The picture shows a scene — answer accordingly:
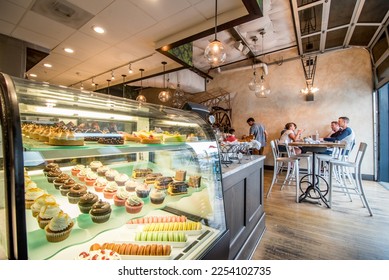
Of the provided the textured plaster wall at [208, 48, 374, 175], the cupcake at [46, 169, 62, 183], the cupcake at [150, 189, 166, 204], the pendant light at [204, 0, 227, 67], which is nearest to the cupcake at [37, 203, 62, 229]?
the cupcake at [46, 169, 62, 183]

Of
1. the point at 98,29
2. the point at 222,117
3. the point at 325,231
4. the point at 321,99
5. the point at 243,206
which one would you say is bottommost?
the point at 325,231

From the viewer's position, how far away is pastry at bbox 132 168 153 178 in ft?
5.22

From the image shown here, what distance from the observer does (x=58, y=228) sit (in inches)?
35.9

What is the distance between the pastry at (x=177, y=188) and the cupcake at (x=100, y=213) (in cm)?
46

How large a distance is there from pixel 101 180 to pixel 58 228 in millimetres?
526

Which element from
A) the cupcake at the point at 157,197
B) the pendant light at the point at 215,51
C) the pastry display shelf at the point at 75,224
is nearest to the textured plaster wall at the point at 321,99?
the pendant light at the point at 215,51

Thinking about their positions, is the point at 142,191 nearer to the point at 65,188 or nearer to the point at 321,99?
the point at 65,188

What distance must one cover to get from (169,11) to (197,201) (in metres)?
3.03

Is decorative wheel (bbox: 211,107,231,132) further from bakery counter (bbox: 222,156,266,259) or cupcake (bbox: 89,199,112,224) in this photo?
cupcake (bbox: 89,199,112,224)

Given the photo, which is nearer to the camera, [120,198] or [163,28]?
[120,198]


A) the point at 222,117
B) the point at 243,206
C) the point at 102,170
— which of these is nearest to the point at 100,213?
the point at 102,170

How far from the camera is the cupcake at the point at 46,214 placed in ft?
3.07

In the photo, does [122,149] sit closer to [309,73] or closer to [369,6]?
[369,6]

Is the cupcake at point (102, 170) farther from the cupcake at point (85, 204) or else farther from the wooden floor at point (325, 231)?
the wooden floor at point (325, 231)
